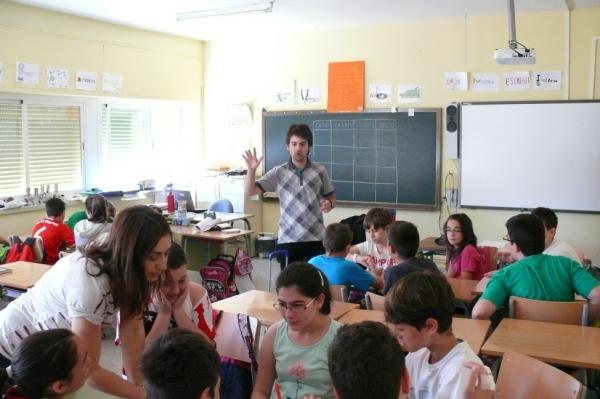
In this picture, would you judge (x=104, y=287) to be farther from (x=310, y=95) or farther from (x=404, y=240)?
(x=310, y=95)

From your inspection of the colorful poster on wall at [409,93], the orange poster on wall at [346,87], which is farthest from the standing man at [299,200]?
the orange poster on wall at [346,87]

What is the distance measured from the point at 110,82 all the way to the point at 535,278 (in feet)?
18.1

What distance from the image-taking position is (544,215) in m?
4.25

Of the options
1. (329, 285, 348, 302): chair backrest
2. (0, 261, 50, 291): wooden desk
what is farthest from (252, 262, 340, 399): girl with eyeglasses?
(0, 261, 50, 291): wooden desk

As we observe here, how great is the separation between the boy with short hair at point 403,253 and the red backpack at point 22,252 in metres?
3.08

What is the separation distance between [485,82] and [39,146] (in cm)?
494

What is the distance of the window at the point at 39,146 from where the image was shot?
6336 millimetres

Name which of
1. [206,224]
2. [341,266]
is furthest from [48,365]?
[206,224]

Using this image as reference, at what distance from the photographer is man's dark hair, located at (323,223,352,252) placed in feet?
12.1

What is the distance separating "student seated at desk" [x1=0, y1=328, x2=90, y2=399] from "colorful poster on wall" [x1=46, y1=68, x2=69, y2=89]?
5.21 meters

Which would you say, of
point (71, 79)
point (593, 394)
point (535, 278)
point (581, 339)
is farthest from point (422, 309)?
point (71, 79)

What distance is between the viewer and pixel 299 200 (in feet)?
14.5

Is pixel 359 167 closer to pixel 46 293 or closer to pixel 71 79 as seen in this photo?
pixel 71 79

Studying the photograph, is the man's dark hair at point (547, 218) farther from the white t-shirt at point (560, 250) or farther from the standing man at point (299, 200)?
the standing man at point (299, 200)
